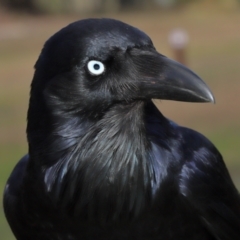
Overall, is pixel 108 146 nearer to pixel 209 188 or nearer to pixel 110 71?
pixel 110 71

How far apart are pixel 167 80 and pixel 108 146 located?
0.51 metres

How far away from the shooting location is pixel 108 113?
3566 millimetres

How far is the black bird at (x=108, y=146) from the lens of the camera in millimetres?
3482

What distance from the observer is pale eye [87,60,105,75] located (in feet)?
11.4

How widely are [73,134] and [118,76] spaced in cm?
40

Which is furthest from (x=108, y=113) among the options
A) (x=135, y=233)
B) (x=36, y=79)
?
(x=135, y=233)

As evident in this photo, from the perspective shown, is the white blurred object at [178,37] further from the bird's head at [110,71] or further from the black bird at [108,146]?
the bird's head at [110,71]

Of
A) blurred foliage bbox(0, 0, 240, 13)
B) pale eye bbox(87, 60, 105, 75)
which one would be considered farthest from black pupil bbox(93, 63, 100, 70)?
blurred foliage bbox(0, 0, 240, 13)

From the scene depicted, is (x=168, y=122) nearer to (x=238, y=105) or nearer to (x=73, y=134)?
(x=73, y=134)

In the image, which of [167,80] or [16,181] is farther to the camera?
[16,181]

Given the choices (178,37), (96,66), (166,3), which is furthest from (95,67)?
(166,3)

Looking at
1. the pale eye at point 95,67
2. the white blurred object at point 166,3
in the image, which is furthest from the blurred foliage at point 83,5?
the pale eye at point 95,67

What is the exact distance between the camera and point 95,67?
3.47m

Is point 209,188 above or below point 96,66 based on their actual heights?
below
